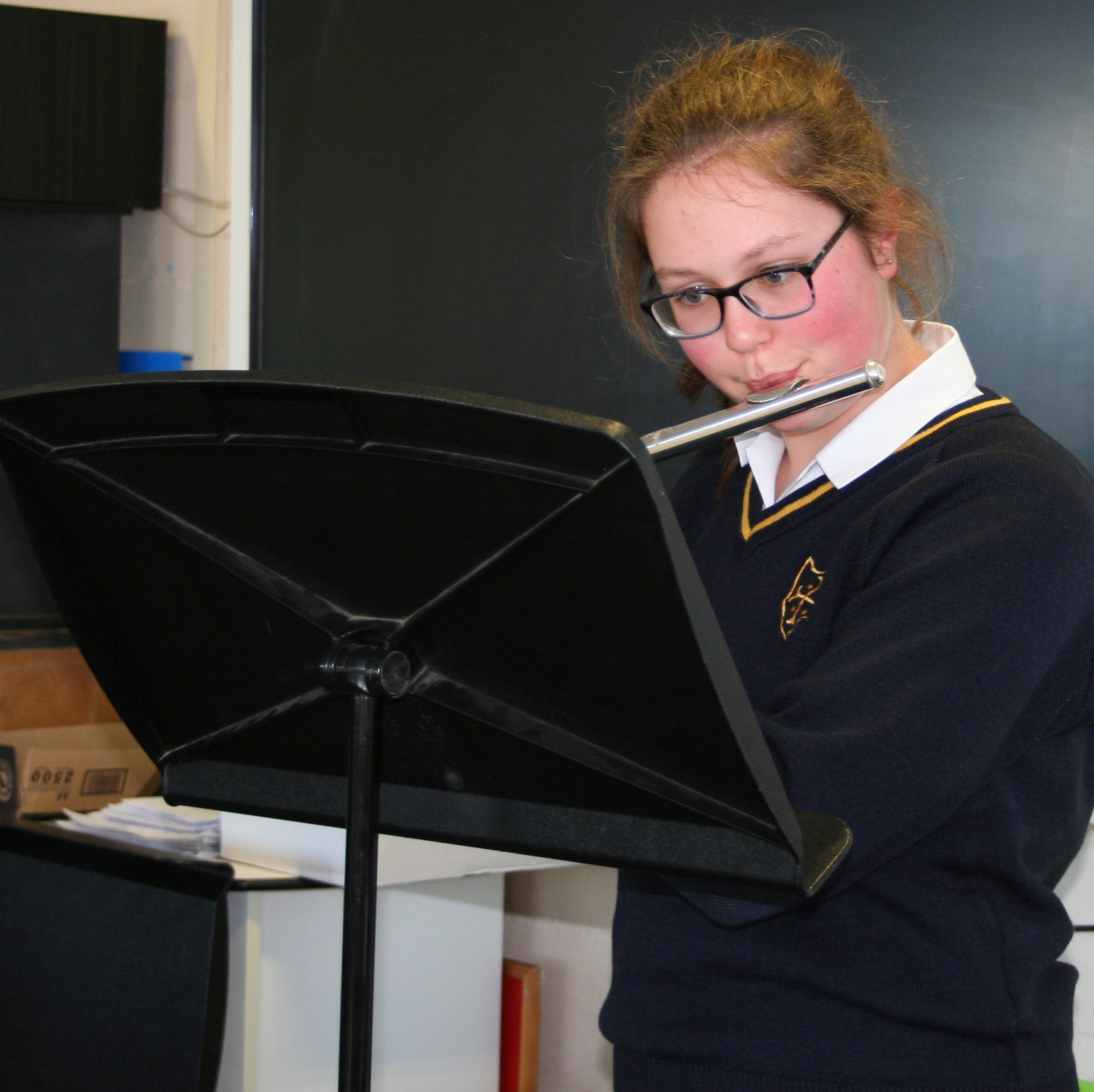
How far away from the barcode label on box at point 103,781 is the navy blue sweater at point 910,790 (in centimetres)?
121

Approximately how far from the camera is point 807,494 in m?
0.96

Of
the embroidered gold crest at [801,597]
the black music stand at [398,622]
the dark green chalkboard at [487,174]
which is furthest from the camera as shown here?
the dark green chalkboard at [487,174]

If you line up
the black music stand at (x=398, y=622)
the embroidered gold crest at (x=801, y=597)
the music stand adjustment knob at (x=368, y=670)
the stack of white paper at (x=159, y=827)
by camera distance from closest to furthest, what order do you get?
the black music stand at (x=398, y=622) < the music stand adjustment knob at (x=368, y=670) < the embroidered gold crest at (x=801, y=597) < the stack of white paper at (x=159, y=827)

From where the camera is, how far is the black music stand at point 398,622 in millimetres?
516

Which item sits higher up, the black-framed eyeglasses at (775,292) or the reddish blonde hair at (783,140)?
the reddish blonde hair at (783,140)

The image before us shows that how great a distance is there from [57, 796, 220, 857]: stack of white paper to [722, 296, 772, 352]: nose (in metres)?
1.04

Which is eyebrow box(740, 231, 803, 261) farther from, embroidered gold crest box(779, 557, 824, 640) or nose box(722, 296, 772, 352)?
embroidered gold crest box(779, 557, 824, 640)

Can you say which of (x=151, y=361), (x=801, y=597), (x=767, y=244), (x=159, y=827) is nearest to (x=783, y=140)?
(x=767, y=244)

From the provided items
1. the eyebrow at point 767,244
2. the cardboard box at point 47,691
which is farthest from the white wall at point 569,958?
the eyebrow at point 767,244

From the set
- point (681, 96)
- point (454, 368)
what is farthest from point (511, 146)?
point (681, 96)

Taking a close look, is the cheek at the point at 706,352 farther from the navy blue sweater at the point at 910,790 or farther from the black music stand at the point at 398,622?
the black music stand at the point at 398,622

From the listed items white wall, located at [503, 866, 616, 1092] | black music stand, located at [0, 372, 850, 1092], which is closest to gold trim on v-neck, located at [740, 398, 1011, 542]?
black music stand, located at [0, 372, 850, 1092]

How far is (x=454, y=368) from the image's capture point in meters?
1.75

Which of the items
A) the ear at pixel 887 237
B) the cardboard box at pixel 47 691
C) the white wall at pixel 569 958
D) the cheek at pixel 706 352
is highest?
the ear at pixel 887 237
